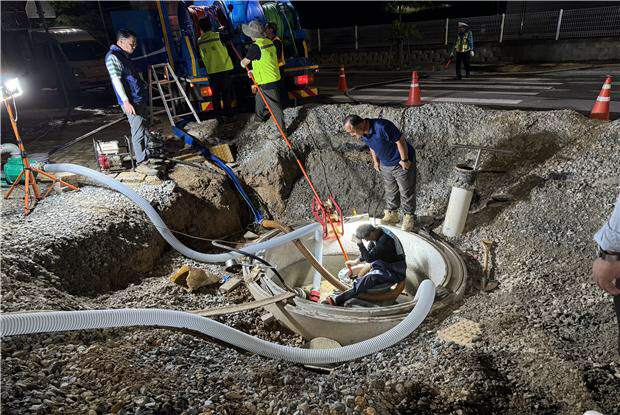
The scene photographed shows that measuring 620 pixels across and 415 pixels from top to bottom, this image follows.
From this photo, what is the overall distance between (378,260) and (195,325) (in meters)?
2.12

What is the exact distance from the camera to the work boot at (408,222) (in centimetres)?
516

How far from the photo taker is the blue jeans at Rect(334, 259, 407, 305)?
4.11 metres

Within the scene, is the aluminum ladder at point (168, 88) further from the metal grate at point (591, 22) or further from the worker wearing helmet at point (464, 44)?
the metal grate at point (591, 22)

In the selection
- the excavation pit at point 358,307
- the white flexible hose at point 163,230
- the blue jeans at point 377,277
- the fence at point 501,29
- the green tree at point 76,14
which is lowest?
the excavation pit at point 358,307

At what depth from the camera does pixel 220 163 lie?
616 cm

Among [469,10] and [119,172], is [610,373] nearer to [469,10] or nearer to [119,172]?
[119,172]

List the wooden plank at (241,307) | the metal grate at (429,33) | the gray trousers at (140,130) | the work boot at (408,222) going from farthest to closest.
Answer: the metal grate at (429,33)
the gray trousers at (140,130)
the work boot at (408,222)
the wooden plank at (241,307)

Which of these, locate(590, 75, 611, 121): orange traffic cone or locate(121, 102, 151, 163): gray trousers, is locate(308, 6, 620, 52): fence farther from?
locate(121, 102, 151, 163): gray trousers

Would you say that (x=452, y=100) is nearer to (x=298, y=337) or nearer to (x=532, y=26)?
(x=298, y=337)

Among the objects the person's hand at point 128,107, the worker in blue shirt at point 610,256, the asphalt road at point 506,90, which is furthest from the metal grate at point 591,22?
the person's hand at point 128,107

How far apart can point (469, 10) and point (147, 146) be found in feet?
59.2

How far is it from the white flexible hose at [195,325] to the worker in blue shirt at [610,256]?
1.66 m

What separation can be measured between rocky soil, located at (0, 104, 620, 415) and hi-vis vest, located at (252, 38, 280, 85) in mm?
964

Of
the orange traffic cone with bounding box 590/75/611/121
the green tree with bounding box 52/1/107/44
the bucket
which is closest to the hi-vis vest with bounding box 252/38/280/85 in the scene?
the bucket
